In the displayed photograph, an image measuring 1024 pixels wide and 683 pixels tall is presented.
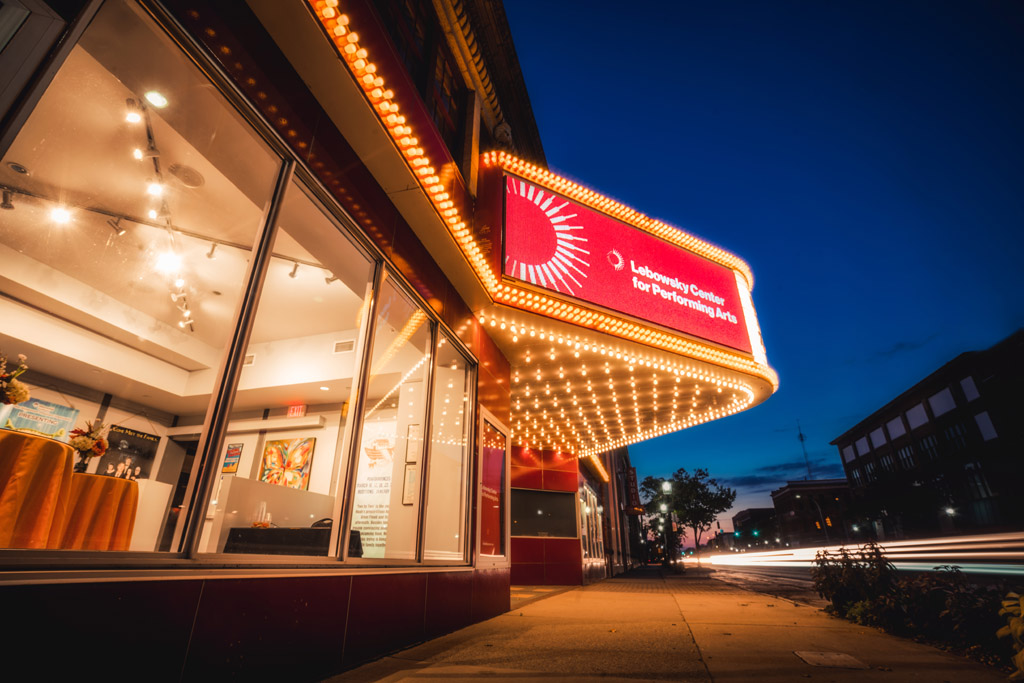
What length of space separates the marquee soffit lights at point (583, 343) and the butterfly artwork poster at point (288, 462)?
468cm

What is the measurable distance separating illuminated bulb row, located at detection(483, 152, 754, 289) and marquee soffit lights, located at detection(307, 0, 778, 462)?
17 millimetres

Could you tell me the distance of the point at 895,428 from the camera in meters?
47.8

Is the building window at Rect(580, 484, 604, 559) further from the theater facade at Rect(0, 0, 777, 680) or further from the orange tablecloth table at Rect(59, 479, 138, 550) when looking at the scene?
the orange tablecloth table at Rect(59, 479, 138, 550)

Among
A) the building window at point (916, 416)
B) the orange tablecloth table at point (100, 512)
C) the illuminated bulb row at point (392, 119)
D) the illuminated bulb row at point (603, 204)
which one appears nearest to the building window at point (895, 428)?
the building window at point (916, 416)

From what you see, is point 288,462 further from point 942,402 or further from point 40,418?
point 942,402

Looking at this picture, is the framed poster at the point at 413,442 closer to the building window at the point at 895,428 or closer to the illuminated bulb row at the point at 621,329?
the illuminated bulb row at the point at 621,329

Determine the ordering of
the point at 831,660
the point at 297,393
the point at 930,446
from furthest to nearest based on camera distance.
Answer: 1. the point at 930,446
2. the point at 297,393
3. the point at 831,660

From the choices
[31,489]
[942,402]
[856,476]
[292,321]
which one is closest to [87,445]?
[31,489]

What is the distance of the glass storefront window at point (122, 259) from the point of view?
2734 mm

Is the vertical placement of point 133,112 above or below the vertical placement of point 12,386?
above

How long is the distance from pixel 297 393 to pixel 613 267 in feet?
21.7

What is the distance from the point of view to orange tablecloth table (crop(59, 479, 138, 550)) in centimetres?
374

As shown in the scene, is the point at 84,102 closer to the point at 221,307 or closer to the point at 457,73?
the point at 221,307

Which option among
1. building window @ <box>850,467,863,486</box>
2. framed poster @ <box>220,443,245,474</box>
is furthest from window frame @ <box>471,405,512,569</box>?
building window @ <box>850,467,863,486</box>
